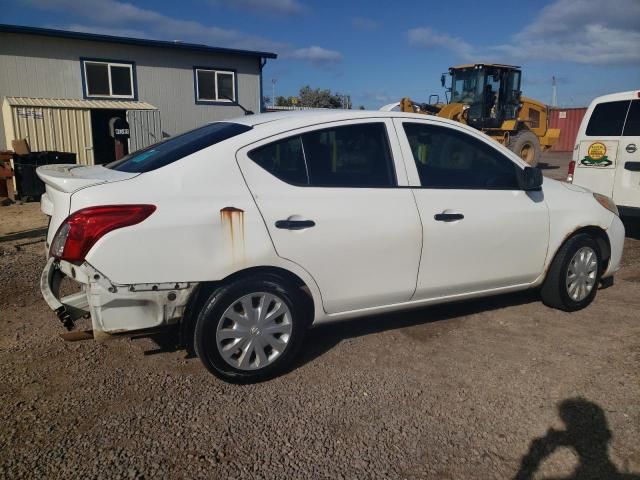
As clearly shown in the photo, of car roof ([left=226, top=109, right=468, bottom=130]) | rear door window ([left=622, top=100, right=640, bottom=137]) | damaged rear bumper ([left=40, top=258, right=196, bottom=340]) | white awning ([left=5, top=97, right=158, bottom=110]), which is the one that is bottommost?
damaged rear bumper ([left=40, top=258, right=196, bottom=340])

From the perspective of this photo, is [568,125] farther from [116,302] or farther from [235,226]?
[116,302]

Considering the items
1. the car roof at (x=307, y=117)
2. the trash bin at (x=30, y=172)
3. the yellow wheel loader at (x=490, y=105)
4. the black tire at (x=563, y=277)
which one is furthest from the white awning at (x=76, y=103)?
the black tire at (x=563, y=277)

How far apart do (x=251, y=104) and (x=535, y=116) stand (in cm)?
1059

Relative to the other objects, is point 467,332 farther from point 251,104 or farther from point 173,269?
point 251,104

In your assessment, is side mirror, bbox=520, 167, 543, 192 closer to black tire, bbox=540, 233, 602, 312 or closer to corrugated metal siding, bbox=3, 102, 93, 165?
black tire, bbox=540, 233, 602, 312

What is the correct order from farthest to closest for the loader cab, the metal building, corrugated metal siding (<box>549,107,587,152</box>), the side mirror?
corrugated metal siding (<box>549,107,587,152</box>)
the loader cab
the metal building
the side mirror

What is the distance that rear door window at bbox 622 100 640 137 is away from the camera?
664 cm

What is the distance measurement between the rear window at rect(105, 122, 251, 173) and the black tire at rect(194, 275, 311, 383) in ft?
2.80

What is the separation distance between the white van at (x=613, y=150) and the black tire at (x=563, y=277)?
2692 millimetres

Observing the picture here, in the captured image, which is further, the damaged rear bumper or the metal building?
the metal building

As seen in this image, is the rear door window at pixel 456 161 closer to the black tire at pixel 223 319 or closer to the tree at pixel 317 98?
the black tire at pixel 223 319

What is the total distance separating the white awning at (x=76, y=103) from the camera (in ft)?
46.1

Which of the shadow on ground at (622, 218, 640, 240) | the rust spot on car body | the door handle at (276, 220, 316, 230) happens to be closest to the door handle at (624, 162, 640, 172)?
the shadow on ground at (622, 218, 640, 240)

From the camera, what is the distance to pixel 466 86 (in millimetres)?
17125
